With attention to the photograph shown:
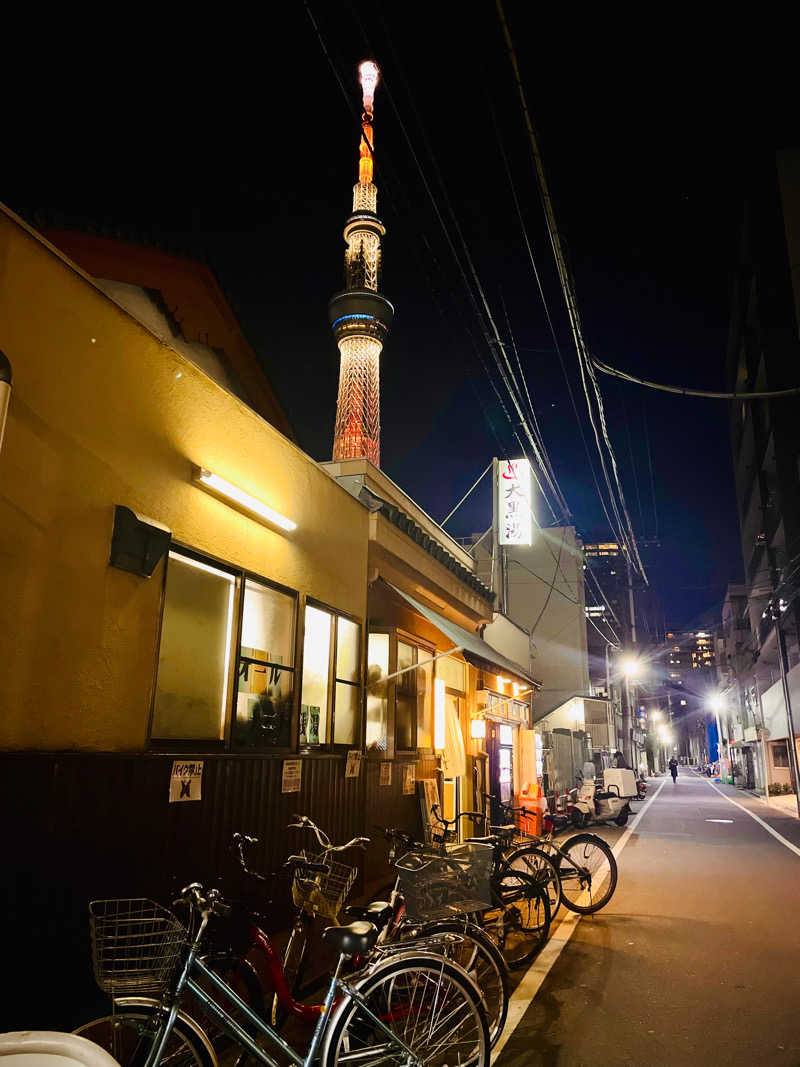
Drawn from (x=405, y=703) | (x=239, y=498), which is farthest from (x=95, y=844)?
(x=405, y=703)

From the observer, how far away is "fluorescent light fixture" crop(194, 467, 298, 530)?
6293 millimetres

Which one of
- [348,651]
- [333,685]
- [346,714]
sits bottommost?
[346,714]

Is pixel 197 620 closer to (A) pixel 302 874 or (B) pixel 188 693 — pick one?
(B) pixel 188 693

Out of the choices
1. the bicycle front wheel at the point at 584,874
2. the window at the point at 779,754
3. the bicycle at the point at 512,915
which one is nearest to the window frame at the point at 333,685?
the bicycle at the point at 512,915

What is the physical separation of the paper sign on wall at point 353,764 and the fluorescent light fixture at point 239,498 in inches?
120

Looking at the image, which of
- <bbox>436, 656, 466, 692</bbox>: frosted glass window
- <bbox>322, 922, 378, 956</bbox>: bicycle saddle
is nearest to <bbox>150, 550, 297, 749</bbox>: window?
<bbox>322, 922, 378, 956</bbox>: bicycle saddle

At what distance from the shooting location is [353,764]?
8.87 m

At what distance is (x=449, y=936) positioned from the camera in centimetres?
477

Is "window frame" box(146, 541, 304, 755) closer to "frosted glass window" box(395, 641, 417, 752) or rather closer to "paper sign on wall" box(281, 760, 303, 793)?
"paper sign on wall" box(281, 760, 303, 793)

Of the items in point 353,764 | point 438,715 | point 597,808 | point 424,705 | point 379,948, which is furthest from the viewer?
point 597,808

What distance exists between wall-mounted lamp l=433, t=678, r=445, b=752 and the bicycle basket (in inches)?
259

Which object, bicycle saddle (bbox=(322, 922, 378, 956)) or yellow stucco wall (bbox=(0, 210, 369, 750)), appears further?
yellow stucco wall (bbox=(0, 210, 369, 750))

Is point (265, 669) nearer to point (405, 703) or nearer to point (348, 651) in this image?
point (348, 651)

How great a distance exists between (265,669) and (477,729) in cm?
986
